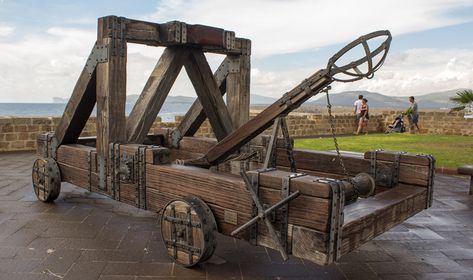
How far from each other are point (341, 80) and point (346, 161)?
4.41 ft

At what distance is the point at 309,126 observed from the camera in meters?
17.9

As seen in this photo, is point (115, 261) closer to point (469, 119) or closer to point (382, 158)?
point (382, 158)

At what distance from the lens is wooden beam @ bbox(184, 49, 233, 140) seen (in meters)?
4.79

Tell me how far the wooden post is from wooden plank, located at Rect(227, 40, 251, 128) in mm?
1359

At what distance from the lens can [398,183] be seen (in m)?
3.92

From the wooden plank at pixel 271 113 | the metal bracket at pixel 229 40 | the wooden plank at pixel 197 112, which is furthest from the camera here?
the wooden plank at pixel 197 112

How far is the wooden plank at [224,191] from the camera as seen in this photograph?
2.67 m

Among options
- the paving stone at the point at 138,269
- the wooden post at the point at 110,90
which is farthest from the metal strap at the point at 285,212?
the wooden post at the point at 110,90

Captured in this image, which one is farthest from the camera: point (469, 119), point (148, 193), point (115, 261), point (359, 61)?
point (469, 119)

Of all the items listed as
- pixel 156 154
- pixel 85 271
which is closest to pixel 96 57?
pixel 156 154

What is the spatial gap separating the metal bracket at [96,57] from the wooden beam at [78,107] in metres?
0.01

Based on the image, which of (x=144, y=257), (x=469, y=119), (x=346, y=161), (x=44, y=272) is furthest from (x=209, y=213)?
(x=469, y=119)

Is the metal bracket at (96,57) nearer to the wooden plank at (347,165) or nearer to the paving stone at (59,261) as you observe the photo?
the paving stone at (59,261)

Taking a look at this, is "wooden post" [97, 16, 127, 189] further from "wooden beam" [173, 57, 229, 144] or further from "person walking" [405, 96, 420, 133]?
→ "person walking" [405, 96, 420, 133]
